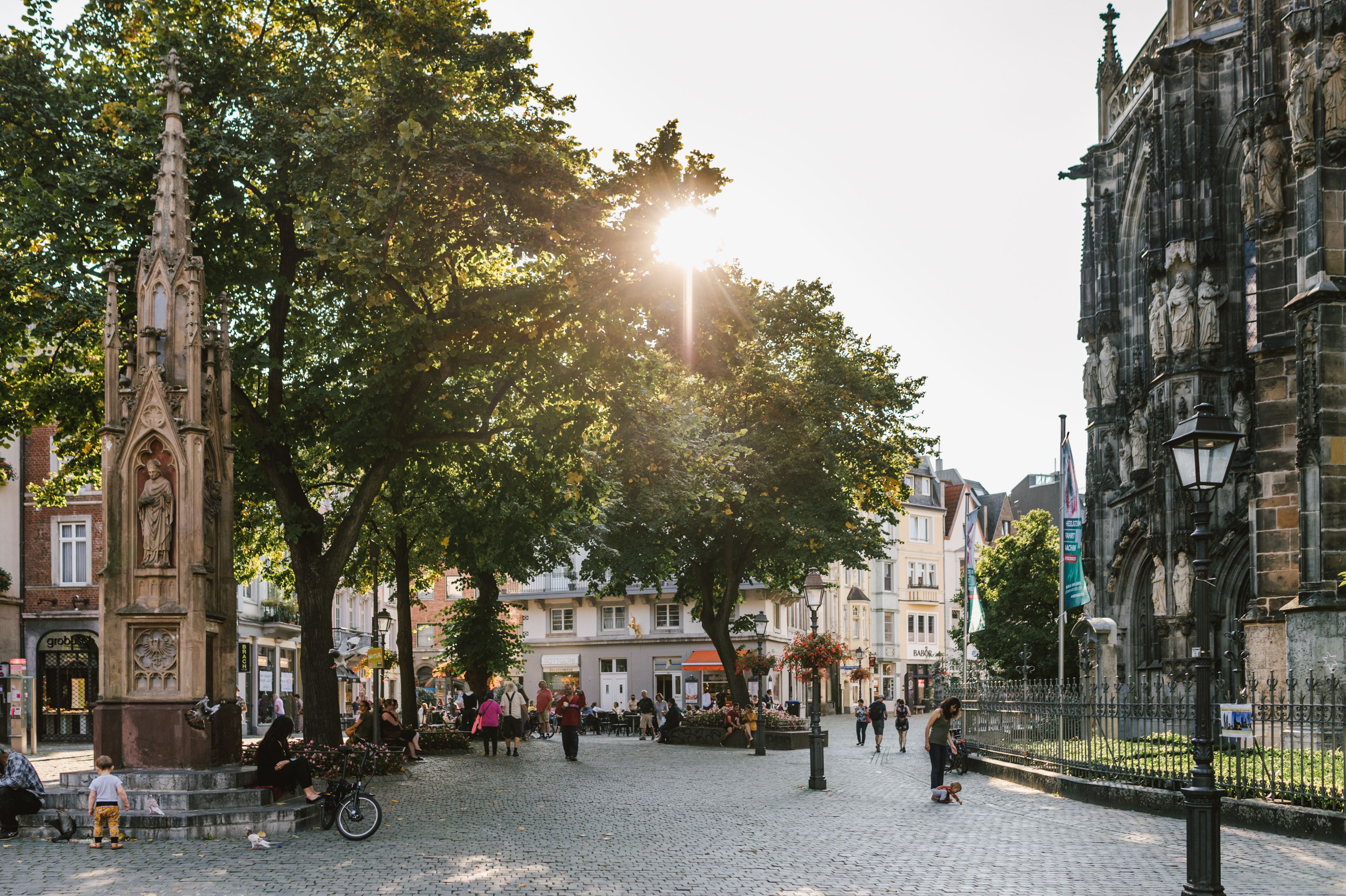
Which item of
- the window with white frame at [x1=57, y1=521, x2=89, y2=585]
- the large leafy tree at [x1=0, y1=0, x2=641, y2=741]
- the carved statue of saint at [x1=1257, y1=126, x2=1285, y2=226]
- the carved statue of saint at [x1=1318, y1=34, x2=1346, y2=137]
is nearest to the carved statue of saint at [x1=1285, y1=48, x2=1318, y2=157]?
the carved statue of saint at [x1=1318, y1=34, x2=1346, y2=137]

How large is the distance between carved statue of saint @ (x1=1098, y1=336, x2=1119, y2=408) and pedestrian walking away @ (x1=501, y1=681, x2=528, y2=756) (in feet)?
61.2

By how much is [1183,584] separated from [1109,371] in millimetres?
9610

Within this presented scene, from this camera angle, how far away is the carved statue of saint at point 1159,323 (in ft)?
104

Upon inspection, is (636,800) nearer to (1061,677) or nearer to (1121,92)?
(1061,677)

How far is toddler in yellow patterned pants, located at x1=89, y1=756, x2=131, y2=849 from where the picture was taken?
14.2 meters

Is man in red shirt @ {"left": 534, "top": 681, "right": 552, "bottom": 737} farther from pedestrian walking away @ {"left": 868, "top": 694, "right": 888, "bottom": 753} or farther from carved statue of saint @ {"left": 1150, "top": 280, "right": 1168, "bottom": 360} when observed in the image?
carved statue of saint @ {"left": 1150, "top": 280, "right": 1168, "bottom": 360}

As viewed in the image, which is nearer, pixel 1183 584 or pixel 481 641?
pixel 1183 584

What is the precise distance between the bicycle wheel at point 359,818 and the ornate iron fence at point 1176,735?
8793 millimetres

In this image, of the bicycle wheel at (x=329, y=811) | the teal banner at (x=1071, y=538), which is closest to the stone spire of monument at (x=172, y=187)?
the bicycle wheel at (x=329, y=811)

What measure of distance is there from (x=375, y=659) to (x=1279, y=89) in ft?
71.1

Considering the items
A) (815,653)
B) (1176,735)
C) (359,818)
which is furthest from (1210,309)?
(359,818)

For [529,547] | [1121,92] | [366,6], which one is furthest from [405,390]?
[1121,92]

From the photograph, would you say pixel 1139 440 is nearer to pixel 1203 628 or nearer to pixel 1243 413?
pixel 1243 413

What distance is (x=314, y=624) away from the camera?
70.2 ft
